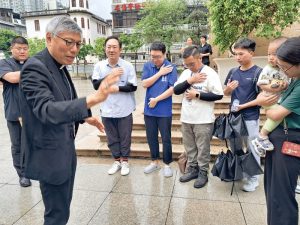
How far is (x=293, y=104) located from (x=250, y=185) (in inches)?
74.4

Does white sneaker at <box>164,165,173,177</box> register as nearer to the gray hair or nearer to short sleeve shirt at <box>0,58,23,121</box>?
short sleeve shirt at <box>0,58,23,121</box>

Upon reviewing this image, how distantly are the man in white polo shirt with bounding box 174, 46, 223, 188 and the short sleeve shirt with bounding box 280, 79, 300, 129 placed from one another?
138 centimetres

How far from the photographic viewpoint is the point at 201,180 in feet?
11.6

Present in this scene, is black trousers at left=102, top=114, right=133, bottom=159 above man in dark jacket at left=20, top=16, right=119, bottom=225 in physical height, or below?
below

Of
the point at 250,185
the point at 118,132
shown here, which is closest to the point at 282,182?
the point at 250,185

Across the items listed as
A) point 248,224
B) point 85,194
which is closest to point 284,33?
point 248,224

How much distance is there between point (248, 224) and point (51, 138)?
219cm

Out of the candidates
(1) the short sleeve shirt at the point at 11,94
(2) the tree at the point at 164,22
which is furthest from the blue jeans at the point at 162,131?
(2) the tree at the point at 164,22

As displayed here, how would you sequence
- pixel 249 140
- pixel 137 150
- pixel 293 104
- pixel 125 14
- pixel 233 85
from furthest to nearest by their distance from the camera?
1. pixel 125 14
2. pixel 137 150
3. pixel 249 140
4. pixel 233 85
5. pixel 293 104

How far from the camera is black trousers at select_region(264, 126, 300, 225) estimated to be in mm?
1928

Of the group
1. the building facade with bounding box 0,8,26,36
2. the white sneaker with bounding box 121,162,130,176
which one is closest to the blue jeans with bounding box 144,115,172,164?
the white sneaker with bounding box 121,162,130,176

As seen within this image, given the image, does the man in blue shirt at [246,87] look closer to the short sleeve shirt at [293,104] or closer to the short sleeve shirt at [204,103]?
the short sleeve shirt at [204,103]

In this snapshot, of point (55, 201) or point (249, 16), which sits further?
point (249, 16)

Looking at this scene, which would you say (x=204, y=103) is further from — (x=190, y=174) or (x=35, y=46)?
(x=35, y=46)
